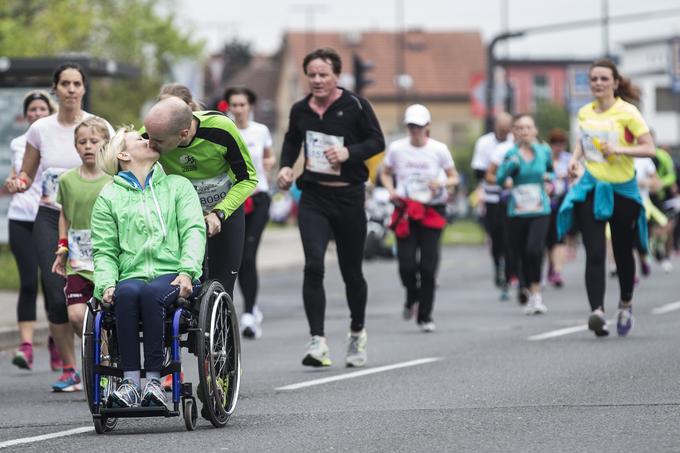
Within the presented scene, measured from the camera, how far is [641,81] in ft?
367

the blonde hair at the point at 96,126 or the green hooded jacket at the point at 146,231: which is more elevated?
the blonde hair at the point at 96,126

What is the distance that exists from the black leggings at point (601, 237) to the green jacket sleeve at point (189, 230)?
4933 mm

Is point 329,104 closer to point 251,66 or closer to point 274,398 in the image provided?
point 274,398

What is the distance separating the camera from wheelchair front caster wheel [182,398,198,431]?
25.8 ft

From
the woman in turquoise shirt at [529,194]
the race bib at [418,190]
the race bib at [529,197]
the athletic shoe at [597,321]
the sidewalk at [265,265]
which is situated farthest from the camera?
the race bib at [529,197]

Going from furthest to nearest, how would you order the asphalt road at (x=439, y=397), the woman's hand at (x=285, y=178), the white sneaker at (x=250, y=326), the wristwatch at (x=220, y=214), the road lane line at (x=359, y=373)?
the white sneaker at (x=250, y=326) < the woman's hand at (x=285, y=178) < the road lane line at (x=359, y=373) < the wristwatch at (x=220, y=214) < the asphalt road at (x=439, y=397)

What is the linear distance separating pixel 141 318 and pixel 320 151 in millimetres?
3477

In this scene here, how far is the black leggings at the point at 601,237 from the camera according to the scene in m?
12.4

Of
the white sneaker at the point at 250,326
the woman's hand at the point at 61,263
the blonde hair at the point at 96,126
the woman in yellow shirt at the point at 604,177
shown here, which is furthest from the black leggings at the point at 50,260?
the woman in yellow shirt at the point at 604,177

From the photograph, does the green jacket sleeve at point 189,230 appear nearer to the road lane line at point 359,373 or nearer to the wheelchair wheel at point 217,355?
the wheelchair wheel at point 217,355

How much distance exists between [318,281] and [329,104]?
117 cm

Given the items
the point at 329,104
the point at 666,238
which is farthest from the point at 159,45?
the point at 329,104

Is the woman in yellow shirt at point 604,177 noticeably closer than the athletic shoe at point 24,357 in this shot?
No

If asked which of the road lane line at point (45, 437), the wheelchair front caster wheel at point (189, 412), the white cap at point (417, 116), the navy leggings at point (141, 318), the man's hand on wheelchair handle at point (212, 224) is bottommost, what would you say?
the road lane line at point (45, 437)
